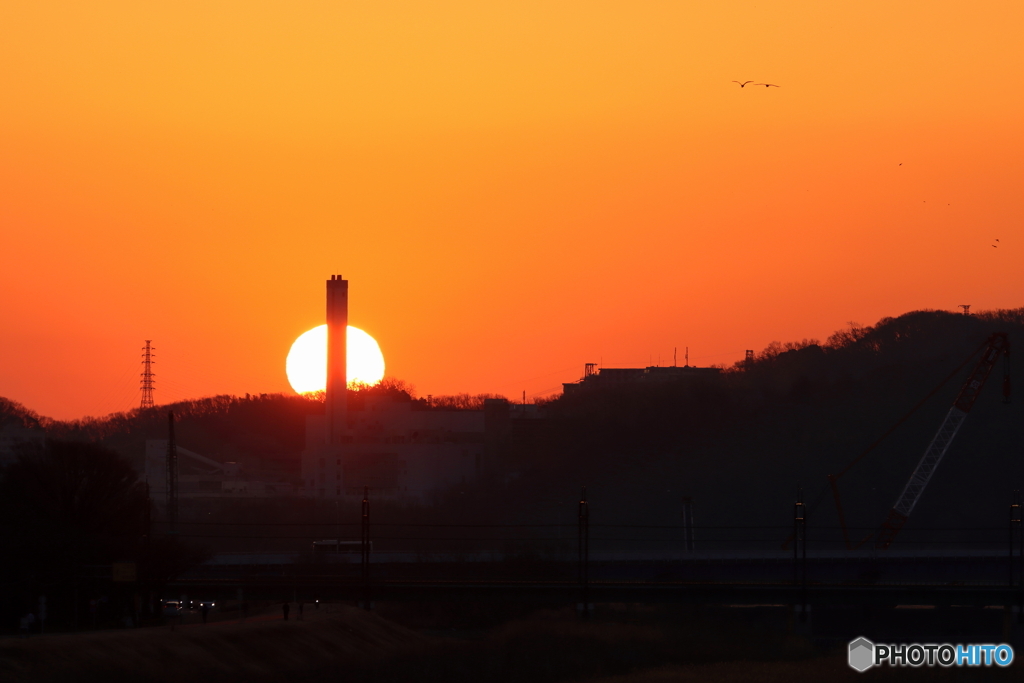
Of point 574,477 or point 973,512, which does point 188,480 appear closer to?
point 574,477

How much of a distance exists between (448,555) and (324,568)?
39.9ft

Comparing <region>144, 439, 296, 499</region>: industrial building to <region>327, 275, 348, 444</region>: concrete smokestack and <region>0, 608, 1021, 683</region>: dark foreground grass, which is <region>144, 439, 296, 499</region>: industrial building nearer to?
<region>327, 275, 348, 444</region>: concrete smokestack

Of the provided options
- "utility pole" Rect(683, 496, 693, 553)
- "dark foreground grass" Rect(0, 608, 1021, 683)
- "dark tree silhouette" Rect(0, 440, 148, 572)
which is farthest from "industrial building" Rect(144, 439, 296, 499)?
"dark tree silhouette" Rect(0, 440, 148, 572)

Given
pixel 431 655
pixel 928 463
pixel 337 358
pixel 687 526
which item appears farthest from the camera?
pixel 928 463

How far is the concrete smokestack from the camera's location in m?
137

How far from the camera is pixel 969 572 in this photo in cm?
9731

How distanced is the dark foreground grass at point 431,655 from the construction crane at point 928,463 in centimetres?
5480

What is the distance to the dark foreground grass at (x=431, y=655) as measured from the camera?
48.7m

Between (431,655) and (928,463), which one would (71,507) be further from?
(928,463)

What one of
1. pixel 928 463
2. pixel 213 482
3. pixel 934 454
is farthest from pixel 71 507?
pixel 934 454

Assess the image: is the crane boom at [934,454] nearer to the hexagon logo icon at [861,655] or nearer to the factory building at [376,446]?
the factory building at [376,446]
